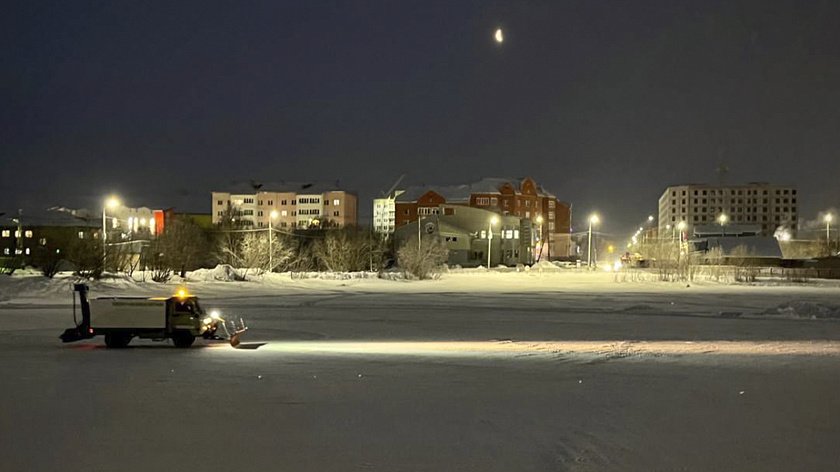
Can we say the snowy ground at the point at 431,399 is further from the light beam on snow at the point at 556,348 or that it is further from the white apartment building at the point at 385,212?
the white apartment building at the point at 385,212

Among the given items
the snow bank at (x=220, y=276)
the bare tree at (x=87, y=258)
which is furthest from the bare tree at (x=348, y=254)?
the bare tree at (x=87, y=258)

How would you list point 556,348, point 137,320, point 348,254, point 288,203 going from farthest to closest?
point 288,203, point 348,254, point 556,348, point 137,320

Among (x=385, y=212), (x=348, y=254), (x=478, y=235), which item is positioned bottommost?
(x=348, y=254)

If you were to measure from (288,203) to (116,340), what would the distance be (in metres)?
127

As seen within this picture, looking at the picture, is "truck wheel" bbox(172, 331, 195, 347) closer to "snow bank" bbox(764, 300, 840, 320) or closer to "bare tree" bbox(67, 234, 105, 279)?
"snow bank" bbox(764, 300, 840, 320)

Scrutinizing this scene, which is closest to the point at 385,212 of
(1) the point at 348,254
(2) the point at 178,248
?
(1) the point at 348,254

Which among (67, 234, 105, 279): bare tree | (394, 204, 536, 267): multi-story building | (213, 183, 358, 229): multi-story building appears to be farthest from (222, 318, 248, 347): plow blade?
(213, 183, 358, 229): multi-story building

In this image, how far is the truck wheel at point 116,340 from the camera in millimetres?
17844

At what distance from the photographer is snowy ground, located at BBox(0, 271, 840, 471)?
336 inches

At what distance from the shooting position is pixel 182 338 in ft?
58.8

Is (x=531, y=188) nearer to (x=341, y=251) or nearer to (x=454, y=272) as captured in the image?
(x=454, y=272)

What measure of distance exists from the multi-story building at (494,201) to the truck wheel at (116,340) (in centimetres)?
10683

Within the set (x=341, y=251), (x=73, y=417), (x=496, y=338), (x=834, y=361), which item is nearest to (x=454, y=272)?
(x=341, y=251)

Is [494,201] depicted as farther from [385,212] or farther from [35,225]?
[35,225]
